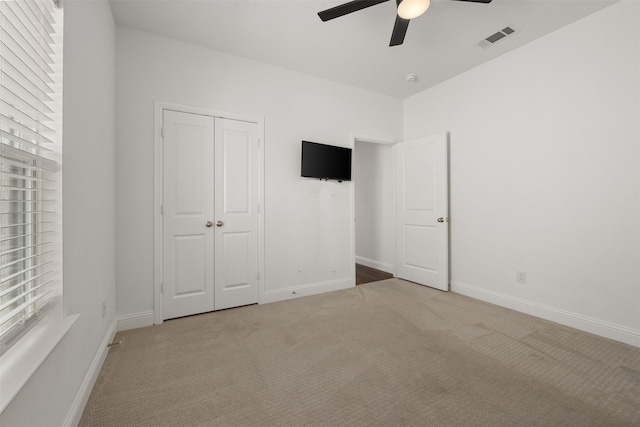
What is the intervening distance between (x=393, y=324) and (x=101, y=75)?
3191 millimetres

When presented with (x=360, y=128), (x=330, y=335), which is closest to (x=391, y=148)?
(x=360, y=128)

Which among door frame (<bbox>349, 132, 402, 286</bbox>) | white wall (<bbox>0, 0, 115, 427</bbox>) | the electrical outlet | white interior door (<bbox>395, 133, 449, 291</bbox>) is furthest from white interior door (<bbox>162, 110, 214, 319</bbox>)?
the electrical outlet

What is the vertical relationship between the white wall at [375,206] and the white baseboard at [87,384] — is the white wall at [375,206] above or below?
above

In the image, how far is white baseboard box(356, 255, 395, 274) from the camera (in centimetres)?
480

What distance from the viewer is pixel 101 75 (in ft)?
6.72

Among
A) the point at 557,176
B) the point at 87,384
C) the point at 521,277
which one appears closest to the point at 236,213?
the point at 87,384

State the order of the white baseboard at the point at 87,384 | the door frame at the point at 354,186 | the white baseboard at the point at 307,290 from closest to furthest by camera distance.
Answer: the white baseboard at the point at 87,384
the white baseboard at the point at 307,290
the door frame at the point at 354,186

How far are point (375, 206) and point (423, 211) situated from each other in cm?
128

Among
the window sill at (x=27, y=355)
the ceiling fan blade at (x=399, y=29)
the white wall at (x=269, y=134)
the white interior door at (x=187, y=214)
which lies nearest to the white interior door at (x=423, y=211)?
the white wall at (x=269, y=134)

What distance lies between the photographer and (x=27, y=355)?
102 cm

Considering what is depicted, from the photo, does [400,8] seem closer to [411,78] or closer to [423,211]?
[411,78]

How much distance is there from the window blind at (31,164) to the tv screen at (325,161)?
239cm

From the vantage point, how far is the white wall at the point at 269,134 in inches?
103

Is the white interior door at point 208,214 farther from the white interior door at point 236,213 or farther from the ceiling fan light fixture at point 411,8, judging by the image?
the ceiling fan light fixture at point 411,8
